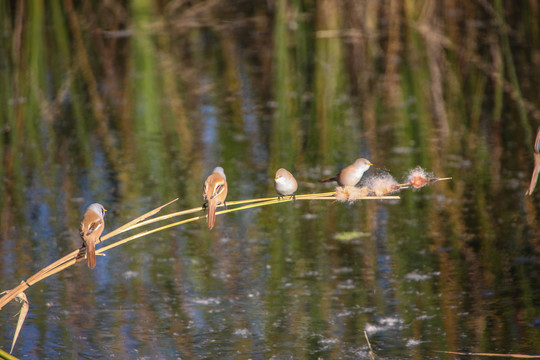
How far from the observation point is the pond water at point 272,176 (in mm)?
4566

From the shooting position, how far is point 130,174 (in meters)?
7.12

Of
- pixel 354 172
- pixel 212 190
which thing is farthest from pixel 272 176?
pixel 212 190

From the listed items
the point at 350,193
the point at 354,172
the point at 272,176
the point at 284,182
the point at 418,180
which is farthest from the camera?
the point at 272,176

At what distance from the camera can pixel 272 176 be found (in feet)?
22.8

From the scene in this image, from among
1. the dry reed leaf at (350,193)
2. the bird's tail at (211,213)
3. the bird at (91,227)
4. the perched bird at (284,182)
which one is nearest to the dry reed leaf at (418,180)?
the dry reed leaf at (350,193)

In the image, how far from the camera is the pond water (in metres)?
4.57

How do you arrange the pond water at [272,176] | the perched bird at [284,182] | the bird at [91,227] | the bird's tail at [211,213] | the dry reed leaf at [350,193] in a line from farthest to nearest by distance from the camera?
the pond water at [272,176]
the perched bird at [284,182]
the bird's tail at [211,213]
the bird at [91,227]
the dry reed leaf at [350,193]

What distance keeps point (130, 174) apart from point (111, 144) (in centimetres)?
97

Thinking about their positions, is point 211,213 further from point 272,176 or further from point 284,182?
point 272,176

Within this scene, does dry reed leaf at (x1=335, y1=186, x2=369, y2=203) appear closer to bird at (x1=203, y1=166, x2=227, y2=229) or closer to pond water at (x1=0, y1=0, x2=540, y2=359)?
bird at (x1=203, y1=166, x2=227, y2=229)

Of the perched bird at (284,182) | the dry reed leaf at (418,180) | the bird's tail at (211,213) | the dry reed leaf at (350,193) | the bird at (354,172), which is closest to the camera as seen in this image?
the dry reed leaf at (418,180)

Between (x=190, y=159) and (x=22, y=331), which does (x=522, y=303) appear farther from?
(x=190, y=159)

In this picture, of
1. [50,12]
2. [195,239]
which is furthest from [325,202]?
[50,12]

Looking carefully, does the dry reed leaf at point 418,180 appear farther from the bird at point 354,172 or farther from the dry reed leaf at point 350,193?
the bird at point 354,172
